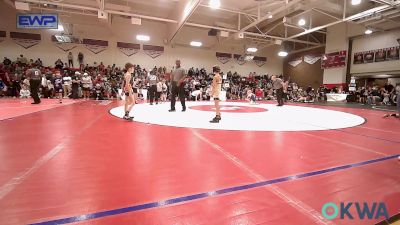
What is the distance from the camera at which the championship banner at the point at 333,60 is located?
1784 centimetres

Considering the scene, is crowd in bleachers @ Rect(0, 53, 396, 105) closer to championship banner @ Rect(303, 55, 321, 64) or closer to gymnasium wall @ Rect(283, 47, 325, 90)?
gymnasium wall @ Rect(283, 47, 325, 90)

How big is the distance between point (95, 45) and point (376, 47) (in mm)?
19622

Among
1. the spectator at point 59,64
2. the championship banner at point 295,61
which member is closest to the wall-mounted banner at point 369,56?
the championship banner at point 295,61

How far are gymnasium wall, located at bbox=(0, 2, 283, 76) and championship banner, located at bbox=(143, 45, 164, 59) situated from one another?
0.26m

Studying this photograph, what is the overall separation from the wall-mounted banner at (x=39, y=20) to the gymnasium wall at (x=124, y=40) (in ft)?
20.2

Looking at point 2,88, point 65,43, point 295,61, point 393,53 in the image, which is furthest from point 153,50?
point 393,53

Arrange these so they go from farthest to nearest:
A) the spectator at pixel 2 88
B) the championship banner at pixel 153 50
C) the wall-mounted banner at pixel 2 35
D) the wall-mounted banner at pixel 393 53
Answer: the championship banner at pixel 153 50, the wall-mounted banner at pixel 2 35, the wall-mounted banner at pixel 393 53, the spectator at pixel 2 88

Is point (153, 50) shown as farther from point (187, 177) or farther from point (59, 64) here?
point (187, 177)

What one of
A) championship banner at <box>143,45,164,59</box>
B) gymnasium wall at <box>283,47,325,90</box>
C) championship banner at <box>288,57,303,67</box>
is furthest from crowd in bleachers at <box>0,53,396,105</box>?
championship banner at <box>288,57,303,67</box>

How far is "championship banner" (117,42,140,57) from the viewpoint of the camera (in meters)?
18.5

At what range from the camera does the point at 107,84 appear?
14.8 meters

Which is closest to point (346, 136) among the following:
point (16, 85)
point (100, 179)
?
point (100, 179)

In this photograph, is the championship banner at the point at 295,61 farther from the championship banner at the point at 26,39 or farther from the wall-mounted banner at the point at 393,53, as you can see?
the championship banner at the point at 26,39

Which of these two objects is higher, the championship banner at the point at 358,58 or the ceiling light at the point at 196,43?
the ceiling light at the point at 196,43
